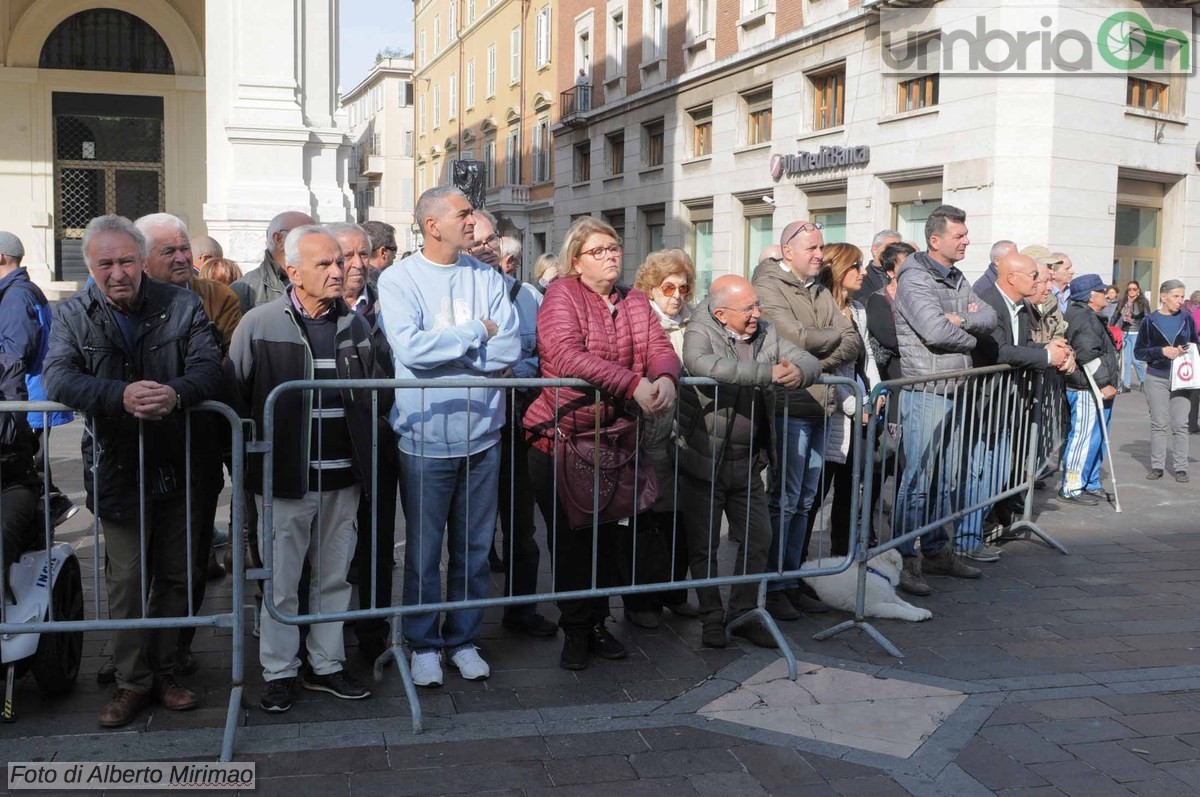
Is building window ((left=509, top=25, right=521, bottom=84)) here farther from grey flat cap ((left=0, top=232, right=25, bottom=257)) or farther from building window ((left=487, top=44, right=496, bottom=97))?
grey flat cap ((left=0, top=232, right=25, bottom=257))

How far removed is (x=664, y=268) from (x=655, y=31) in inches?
1029

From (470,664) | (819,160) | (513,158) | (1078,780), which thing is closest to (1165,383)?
(1078,780)

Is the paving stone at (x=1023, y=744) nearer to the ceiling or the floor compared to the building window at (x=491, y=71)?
nearer to the floor

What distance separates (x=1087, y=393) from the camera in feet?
30.7

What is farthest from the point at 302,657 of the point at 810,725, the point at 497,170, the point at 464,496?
the point at 497,170

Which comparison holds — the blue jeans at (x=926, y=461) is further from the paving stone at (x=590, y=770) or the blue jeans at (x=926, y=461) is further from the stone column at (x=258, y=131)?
the stone column at (x=258, y=131)

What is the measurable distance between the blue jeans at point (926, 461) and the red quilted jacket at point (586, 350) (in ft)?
6.69

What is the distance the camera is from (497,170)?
1769 inches

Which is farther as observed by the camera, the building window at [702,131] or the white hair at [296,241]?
the building window at [702,131]

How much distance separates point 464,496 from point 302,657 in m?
0.98

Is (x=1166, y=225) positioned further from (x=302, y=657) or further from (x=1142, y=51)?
(x=302, y=657)

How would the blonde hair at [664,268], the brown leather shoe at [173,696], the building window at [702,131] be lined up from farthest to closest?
1. the building window at [702,131]
2. the blonde hair at [664,268]
3. the brown leather shoe at [173,696]

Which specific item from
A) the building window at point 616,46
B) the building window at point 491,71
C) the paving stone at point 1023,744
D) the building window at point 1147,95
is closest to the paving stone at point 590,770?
the paving stone at point 1023,744

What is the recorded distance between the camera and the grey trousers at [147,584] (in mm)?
4281
